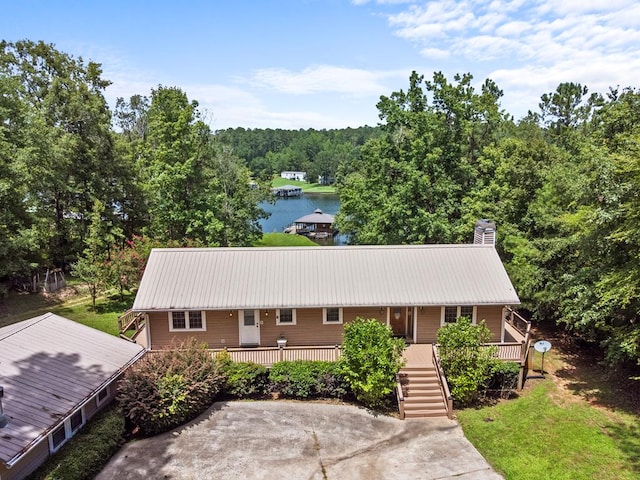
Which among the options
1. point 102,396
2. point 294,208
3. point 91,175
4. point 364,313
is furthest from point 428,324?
point 294,208

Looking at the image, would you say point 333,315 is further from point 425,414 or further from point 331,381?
point 425,414

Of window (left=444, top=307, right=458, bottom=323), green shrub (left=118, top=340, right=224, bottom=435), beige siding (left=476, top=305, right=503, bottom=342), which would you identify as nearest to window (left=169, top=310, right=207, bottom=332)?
green shrub (left=118, top=340, right=224, bottom=435)

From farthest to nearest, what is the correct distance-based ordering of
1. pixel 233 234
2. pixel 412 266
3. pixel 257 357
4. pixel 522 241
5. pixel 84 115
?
1. pixel 233 234
2. pixel 84 115
3. pixel 522 241
4. pixel 412 266
5. pixel 257 357

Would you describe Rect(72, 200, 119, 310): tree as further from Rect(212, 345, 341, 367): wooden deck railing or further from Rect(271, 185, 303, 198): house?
Rect(271, 185, 303, 198): house

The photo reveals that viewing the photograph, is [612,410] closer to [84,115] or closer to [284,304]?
[284,304]

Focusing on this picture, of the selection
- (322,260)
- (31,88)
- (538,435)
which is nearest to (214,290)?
(322,260)

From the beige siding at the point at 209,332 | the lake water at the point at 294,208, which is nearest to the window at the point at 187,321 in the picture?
the beige siding at the point at 209,332
